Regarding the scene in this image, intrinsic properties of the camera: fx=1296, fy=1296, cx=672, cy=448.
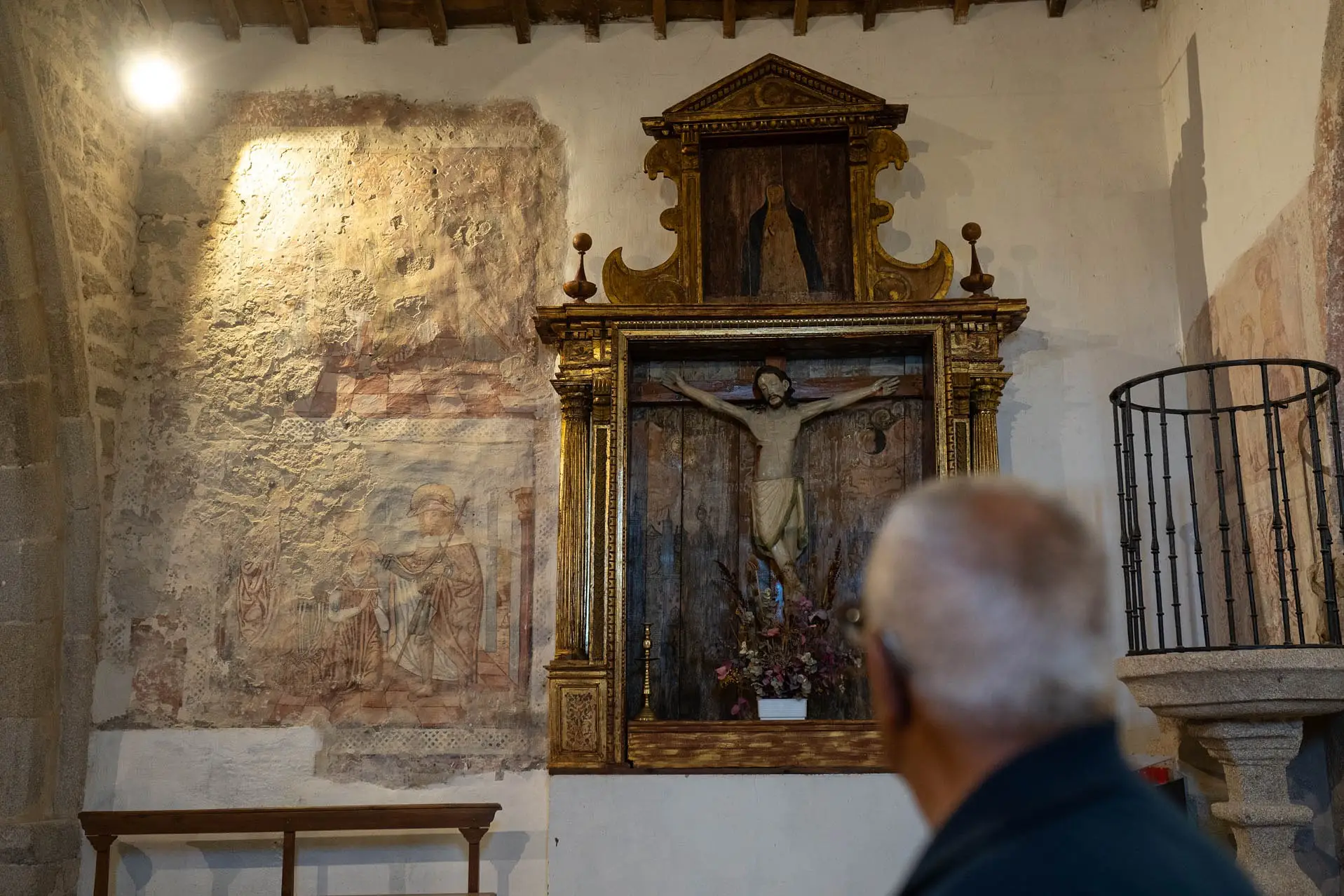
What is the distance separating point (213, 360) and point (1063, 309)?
14.1ft

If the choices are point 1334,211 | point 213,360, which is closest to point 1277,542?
point 1334,211

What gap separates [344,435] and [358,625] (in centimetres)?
95

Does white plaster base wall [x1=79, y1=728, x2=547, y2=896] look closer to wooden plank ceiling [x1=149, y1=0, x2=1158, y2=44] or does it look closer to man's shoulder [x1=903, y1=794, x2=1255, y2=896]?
wooden plank ceiling [x1=149, y1=0, x2=1158, y2=44]

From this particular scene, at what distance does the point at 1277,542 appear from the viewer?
451 centimetres

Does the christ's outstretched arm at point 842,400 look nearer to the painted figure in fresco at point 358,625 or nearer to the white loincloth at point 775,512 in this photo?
the white loincloth at point 775,512

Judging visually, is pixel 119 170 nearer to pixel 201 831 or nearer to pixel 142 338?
pixel 142 338

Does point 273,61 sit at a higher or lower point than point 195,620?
higher

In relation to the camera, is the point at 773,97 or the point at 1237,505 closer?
the point at 1237,505

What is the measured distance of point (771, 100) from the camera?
6.40m

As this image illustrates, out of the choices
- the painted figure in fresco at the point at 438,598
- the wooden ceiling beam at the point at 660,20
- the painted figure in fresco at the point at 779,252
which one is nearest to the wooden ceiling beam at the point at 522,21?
the wooden ceiling beam at the point at 660,20

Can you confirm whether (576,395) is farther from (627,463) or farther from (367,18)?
(367,18)

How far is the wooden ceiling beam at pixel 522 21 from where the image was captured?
22.4 ft

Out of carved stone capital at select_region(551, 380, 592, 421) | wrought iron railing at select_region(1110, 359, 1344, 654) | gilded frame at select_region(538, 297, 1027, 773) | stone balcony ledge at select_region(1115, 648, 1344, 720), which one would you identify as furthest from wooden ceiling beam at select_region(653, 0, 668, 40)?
stone balcony ledge at select_region(1115, 648, 1344, 720)

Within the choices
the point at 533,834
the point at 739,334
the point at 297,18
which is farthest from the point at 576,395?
the point at 297,18
